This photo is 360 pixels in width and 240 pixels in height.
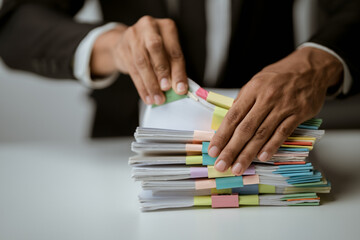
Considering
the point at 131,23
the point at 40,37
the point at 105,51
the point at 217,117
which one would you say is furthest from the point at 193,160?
the point at 131,23

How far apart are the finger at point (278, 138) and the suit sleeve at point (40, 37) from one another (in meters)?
0.65

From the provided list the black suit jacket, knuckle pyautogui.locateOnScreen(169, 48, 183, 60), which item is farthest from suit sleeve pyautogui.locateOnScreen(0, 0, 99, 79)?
knuckle pyautogui.locateOnScreen(169, 48, 183, 60)

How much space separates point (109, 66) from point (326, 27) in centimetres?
61

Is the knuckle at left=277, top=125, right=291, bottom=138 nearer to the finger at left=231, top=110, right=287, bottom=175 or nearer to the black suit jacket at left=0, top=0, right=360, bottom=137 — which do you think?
the finger at left=231, top=110, right=287, bottom=175

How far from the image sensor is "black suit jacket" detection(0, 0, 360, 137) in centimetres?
115

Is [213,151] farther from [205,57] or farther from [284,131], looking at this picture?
[205,57]

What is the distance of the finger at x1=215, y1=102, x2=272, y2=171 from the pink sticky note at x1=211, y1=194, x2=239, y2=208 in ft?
0.26

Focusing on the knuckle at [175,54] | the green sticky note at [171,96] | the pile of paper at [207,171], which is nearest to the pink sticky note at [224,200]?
the pile of paper at [207,171]

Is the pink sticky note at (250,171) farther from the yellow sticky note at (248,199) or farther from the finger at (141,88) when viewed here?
the finger at (141,88)

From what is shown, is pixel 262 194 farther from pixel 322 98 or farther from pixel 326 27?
pixel 326 27

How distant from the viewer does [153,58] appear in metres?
0.88

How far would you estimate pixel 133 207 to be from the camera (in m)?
0.83

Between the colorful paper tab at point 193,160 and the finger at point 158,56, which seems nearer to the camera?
the colorful paper tab at point 193,160

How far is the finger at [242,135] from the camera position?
74 centimetres
